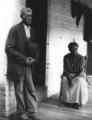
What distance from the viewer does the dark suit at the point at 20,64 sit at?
581cm

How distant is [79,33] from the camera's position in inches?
446

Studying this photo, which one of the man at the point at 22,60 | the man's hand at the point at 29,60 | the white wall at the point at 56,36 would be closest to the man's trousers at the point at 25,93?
the man at the point at 22,60

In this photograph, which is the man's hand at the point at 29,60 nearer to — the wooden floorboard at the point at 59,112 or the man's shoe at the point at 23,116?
the man's shoe at the point at 23,116

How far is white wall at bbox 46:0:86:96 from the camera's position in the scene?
872 centimetres

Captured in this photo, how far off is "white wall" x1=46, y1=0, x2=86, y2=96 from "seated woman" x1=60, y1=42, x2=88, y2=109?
1110 mm

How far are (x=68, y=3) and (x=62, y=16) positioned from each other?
0.72 m

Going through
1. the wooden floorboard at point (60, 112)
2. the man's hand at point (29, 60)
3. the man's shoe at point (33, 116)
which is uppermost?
the man's hand at point (29, 60)

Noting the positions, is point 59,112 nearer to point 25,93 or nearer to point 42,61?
point 25,93

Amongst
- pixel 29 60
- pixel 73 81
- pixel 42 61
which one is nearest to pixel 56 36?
pixel 42 61

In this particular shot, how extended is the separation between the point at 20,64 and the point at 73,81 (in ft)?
6.53

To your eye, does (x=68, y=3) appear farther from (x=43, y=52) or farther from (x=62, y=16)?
(x=43, y=52)

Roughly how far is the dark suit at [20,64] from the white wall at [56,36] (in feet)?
8.48

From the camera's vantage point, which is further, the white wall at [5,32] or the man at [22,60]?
the white wall at [5,32]

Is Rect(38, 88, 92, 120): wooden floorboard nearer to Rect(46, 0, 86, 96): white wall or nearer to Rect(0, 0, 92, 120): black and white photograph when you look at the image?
Rect(0, 0, 92, 120): black and white photograph
